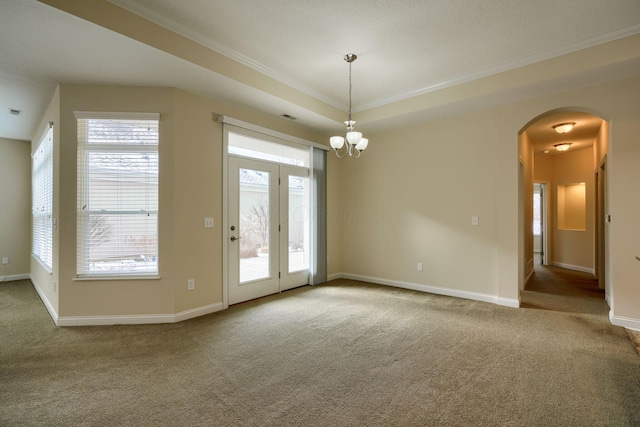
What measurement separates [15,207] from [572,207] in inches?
479

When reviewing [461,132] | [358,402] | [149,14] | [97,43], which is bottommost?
[358,402]

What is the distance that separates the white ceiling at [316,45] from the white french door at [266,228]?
1.07 metres

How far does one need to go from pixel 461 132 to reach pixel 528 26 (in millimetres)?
1725

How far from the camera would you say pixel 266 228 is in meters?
4.71

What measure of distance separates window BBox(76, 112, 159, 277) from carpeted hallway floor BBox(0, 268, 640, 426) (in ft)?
2.60

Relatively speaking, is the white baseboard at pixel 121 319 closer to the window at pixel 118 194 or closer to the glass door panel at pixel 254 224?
the window at pixel 118 194

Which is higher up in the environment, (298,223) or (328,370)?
(298,223)

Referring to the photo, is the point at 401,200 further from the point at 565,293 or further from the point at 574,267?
the point at 574,267

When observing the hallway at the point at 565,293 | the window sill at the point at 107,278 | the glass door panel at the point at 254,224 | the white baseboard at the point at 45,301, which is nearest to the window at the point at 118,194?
the window sill at the point at 107,278

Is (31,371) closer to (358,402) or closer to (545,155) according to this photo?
(358,402)

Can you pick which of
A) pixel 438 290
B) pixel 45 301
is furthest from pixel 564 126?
pixel 45 301

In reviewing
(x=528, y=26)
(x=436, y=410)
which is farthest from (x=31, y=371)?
(x=528, y=26)

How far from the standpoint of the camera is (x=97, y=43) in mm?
2684

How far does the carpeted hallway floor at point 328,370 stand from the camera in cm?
193
